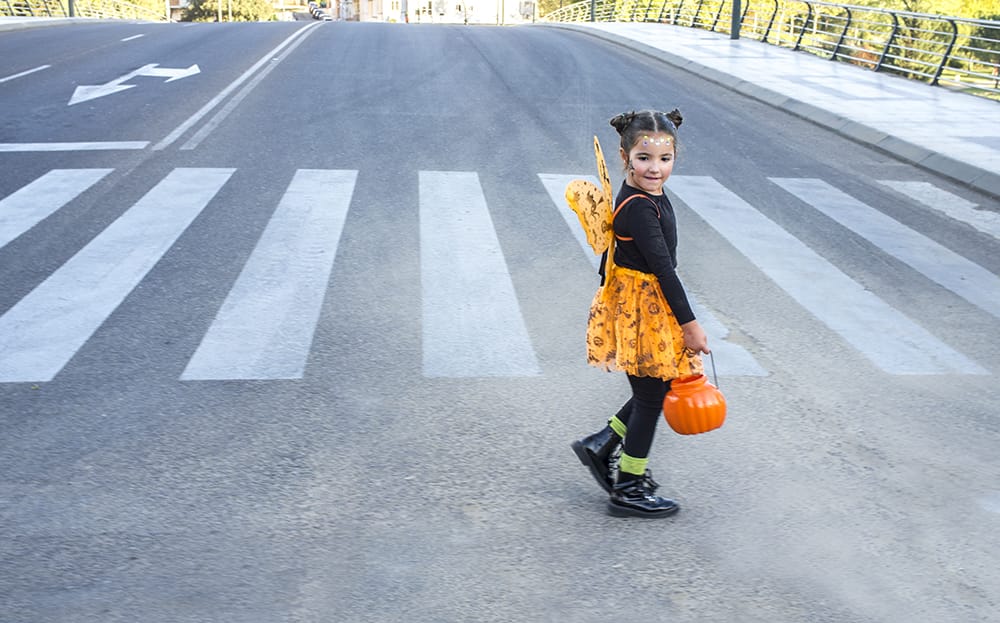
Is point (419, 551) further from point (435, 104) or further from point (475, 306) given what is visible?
point (435, 104)

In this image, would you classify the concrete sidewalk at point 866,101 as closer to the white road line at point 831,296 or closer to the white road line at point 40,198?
the white road line at point 831,296

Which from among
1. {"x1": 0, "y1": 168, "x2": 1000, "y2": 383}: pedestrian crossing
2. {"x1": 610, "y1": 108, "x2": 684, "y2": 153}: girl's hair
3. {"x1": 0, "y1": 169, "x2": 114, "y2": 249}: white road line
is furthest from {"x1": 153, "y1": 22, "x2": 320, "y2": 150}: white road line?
{"x1": 610, "y1": 108, "x2": 684, "y2": 153}: girl's hair

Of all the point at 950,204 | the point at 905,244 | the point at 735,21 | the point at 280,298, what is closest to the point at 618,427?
the point at 280,298

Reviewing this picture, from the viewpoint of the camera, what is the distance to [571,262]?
24.4 feet

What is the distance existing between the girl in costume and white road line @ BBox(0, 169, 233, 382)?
289cm

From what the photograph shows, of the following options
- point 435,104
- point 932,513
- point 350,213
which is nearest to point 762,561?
point 932,513

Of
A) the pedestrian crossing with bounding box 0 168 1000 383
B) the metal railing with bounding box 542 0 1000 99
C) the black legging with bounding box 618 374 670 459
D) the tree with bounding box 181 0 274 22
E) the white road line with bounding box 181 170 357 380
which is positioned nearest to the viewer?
the black legging with bounding box 618 374 670 459

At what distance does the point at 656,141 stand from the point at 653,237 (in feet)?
1.10

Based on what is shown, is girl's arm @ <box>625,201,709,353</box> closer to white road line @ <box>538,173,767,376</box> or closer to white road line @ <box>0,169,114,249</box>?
white road line @ <box>538,173,767,376</box>

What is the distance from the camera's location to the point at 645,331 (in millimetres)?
3900

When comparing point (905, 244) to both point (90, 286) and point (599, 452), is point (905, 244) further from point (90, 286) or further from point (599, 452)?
point (90, 286)

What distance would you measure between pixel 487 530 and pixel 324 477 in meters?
0.77

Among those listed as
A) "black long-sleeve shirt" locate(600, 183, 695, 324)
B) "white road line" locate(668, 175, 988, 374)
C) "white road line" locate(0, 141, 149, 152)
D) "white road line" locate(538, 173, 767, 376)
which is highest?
"black long-sleeve shirt" locate(600, 183, 695, 324)

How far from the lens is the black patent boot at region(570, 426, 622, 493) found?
416 centimetres
